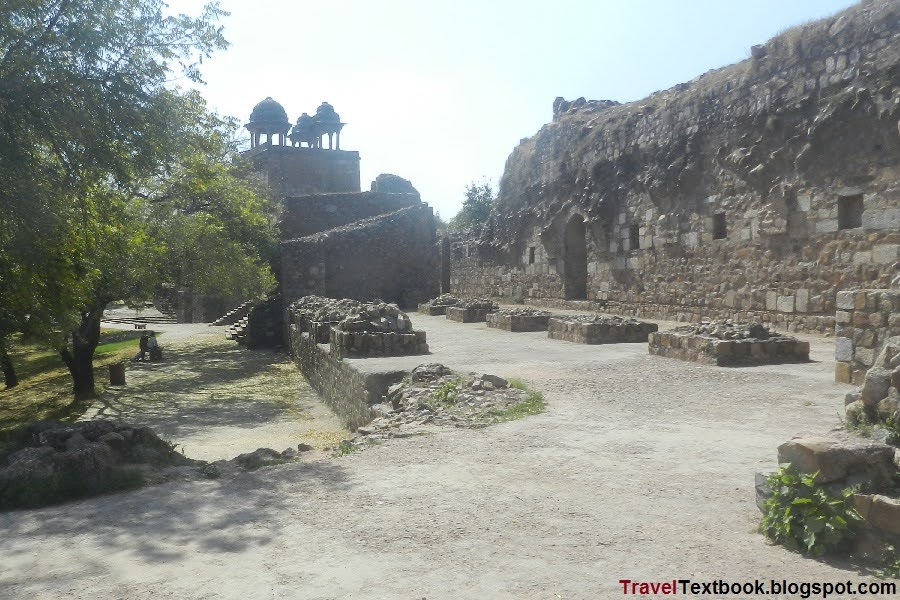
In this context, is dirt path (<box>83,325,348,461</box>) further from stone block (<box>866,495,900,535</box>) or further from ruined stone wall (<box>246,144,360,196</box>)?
ruined stone wall (<box>246,144,360,196</box>)

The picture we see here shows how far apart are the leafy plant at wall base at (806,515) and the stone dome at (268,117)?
4792cm

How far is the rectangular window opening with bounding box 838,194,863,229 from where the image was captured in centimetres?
1138

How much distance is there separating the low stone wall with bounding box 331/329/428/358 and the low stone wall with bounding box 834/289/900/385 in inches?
215

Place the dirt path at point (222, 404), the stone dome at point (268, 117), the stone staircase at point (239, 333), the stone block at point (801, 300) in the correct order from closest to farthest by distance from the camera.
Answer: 1. the dirt path at point (222, 404)
2. the stone block at point (801, 300)
3. the stone staircase at point (239, 333)
4. the stone dome at point (268, 117)

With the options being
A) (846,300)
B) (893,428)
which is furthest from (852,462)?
(846,300)

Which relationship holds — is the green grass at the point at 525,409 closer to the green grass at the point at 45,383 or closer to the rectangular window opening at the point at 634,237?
the green grass at the point at 45,383

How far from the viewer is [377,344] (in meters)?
10.8

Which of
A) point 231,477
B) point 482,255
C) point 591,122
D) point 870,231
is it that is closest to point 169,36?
point 231,477

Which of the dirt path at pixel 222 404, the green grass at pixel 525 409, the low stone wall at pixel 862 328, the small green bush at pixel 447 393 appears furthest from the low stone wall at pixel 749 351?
the dirt path at pixel 222 404

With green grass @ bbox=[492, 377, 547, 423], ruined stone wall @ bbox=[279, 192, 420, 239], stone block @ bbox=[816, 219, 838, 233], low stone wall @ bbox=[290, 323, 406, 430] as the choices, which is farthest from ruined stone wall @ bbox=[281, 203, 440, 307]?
green grass @ bbox=[492, 377, 547, 423]

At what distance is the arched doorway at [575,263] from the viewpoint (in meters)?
19.8

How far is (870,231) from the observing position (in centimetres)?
1102

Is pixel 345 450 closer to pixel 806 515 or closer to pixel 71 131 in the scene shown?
pixel 806 515

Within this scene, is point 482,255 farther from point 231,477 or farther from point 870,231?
point 231,477
